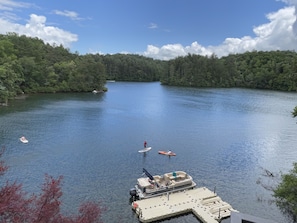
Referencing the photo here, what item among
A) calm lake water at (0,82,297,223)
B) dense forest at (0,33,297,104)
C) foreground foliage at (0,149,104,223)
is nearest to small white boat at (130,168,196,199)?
calm lake water at (0,82,297,223)

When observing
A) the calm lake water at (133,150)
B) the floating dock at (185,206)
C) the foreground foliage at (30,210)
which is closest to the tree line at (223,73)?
the calm lake water at (133,150)

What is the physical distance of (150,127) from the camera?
Result: 43.7 meters

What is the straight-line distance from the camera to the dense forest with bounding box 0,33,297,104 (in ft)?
234

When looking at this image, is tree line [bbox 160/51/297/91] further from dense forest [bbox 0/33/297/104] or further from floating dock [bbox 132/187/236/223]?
floating dock [bbox 132/187/236/223]

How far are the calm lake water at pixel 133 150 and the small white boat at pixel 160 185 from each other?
1.16 metres

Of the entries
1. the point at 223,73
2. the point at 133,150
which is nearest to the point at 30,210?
the point at 133,150

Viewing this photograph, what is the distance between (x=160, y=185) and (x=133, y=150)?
10257mm

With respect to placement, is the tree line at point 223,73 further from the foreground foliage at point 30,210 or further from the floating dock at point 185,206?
the foreground foliage at point 30,210

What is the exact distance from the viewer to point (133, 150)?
31.8 meters

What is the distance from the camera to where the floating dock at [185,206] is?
18766 millimetres

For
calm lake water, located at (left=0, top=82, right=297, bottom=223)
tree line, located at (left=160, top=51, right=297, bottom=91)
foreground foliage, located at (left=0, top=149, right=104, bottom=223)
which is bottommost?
calm lake water, located at (left=0, top=82, right=297, bottom=223)

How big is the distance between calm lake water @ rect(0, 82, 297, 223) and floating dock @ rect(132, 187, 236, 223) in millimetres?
680

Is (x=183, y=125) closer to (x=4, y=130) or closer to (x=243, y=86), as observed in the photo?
(x=4, y=130)

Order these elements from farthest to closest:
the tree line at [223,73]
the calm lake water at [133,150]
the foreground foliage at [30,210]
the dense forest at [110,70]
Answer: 1. the tree line at [223,73]
2. the dense forest at [110,70]
3. the calm lake water at [133,150]
4. the foreground foliage at [30,210]
